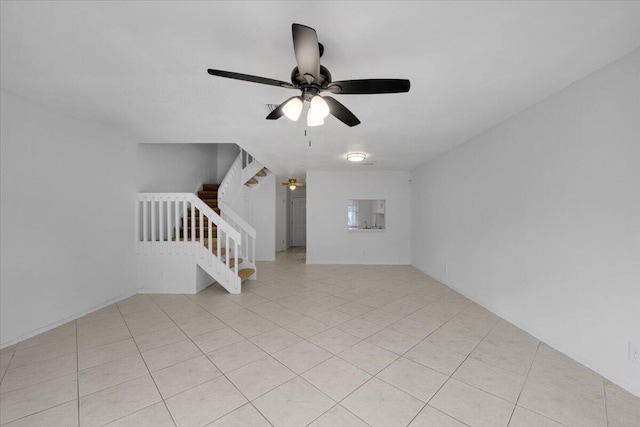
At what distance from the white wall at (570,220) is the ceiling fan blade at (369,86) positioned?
1.77 meters

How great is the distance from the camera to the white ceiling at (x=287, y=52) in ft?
4.83

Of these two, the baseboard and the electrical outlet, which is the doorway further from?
the electrical outlet

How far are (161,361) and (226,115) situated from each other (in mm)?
2602

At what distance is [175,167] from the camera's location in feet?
17.2

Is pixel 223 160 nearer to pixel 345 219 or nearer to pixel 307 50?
pixel 345 219

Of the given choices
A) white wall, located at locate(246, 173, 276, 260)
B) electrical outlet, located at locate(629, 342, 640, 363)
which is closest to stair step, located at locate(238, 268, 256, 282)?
white wall, located at locate(246, 173, 276, 260)

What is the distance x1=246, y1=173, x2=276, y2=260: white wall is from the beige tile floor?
3957 mm

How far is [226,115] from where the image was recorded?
9.75 ft

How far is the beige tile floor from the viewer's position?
1.59 meters

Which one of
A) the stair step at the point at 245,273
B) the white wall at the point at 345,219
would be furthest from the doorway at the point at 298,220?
the stair step at the point at 245,273

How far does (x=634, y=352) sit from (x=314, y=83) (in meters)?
3.02

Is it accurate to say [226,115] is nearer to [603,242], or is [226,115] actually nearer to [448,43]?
[448,43]

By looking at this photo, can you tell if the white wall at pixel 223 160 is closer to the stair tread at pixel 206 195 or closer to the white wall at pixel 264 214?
the white wall at pixel 264 214

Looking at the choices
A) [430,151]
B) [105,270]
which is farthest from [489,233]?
[105,270]
